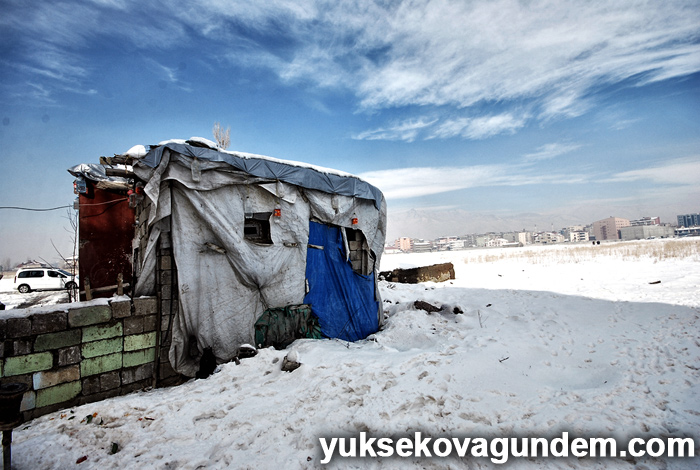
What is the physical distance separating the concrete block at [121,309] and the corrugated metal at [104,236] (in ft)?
11.0

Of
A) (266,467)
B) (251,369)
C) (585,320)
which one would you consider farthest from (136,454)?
(585,320)

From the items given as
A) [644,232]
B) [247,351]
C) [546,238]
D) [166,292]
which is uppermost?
[644,232]

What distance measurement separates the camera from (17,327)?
155 inches

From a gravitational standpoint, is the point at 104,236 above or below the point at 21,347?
above

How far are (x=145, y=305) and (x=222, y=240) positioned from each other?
1496 mm

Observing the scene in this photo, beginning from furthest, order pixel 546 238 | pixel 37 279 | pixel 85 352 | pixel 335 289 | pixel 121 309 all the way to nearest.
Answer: pixel 546 238 < pixel 37 279 < pixel 335 289 < pixel 121 309 < pixel 85 352

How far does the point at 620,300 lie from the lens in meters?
7.94

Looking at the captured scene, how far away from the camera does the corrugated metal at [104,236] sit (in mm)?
7734

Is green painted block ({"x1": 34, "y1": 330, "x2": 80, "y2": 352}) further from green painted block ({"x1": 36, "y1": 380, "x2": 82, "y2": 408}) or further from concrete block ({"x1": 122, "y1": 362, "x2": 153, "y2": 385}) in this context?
concrete block ({"x1": 122, "y1": 362, "x2": 153, "y2": 385})

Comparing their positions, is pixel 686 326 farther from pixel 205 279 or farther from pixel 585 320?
pixel 205 279

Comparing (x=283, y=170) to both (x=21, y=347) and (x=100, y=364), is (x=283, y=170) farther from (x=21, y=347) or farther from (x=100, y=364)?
(x=21, y=347)

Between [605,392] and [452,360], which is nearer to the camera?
[605,392]

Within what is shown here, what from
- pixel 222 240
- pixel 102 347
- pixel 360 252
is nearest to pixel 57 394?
pixel 102 347

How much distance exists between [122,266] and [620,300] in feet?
41.1
